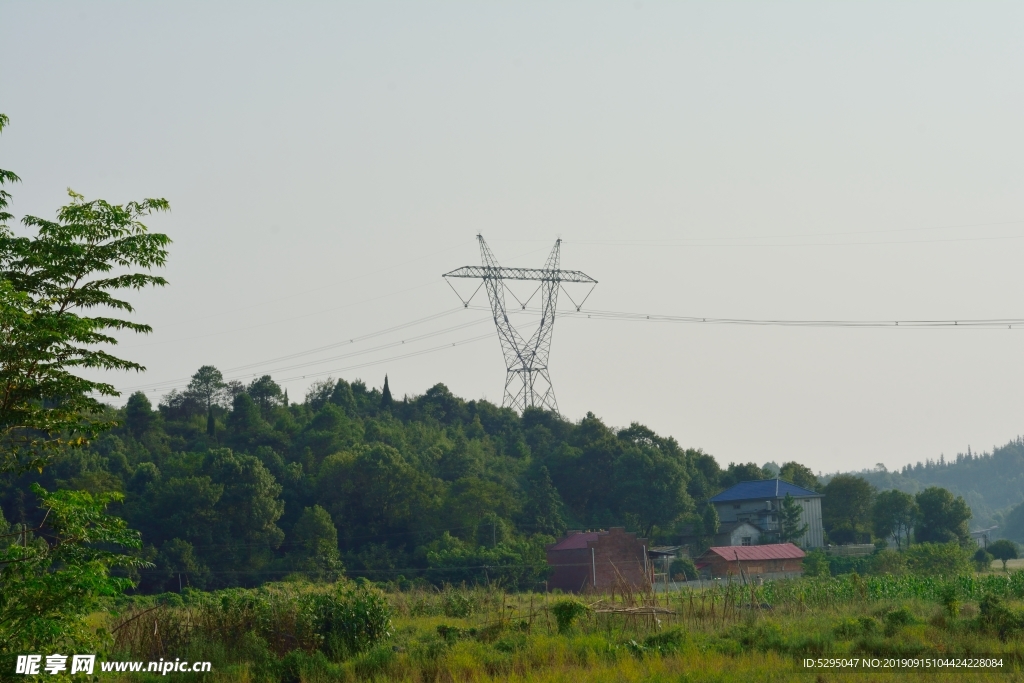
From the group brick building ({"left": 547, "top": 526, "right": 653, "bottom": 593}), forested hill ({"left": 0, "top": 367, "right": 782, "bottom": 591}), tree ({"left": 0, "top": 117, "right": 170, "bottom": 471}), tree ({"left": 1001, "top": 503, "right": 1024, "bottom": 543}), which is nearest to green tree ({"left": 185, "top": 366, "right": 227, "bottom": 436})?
forested hill ({"left": 0, "top": 367, "right": 782, "bottom": 591})

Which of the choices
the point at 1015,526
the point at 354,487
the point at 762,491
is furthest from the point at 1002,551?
the point at 1015,526

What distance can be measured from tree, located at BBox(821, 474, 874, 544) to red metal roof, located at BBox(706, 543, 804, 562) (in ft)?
39.2

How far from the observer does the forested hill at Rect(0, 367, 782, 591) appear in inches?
1964

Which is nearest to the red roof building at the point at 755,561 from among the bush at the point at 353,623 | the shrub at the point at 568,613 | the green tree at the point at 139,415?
the shrub at the point at 568,613

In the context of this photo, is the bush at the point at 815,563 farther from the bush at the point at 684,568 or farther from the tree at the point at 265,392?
the tree at the point at 265,392

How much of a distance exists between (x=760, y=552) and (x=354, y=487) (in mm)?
22904

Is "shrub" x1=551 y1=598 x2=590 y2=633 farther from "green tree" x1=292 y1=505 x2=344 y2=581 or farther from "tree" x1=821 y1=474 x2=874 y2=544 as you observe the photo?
"tree" x1=821 y1=474 x2=874 y2=544

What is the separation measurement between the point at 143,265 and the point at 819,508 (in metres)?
61.5

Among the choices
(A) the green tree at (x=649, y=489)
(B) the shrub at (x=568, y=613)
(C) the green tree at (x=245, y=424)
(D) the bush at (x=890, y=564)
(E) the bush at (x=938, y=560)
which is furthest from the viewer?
(C) the green tree at (x=245, y=424)

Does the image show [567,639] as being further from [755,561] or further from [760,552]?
[760,552]

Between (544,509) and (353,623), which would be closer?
(353,623)

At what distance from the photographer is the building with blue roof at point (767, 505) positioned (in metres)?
64.8

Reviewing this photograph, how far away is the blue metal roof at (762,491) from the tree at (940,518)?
7.04 meters

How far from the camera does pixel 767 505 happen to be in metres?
65.9
